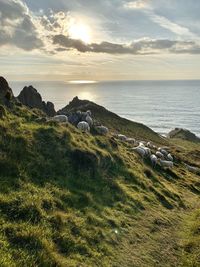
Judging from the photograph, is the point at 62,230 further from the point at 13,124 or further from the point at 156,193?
the point at 156,193

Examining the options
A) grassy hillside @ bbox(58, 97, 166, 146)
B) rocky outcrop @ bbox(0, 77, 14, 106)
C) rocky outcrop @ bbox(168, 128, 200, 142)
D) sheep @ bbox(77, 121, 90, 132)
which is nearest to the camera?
rocky outcrop @ bbox(0, 77, 14, 106)

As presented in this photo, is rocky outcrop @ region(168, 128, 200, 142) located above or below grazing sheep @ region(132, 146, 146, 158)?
below

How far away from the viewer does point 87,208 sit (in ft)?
66.2

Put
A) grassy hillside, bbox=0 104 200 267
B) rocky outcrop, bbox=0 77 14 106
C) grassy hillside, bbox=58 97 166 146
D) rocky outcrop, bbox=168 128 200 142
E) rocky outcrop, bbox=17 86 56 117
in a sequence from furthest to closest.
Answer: rocky outcrop, bbox=168 128 200 142, grassy hillside, bbox=58 97 166 146, rocky outcrop, bbox=17 86 56 117, rocky outcrop, bbox=0 77 14 106, grassy hillside, bbox=0 104 200 267

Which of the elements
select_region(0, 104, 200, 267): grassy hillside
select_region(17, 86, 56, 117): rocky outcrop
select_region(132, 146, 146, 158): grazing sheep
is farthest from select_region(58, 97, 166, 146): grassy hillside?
select_region(0, 104, 200, 267): grassy hillside

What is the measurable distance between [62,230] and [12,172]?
5.02 m

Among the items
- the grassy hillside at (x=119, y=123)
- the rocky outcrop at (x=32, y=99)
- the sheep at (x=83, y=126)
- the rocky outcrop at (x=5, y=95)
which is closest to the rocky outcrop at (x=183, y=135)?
the grassy hillside at (x=119, y=123)

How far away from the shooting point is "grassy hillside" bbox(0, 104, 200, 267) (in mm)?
15016

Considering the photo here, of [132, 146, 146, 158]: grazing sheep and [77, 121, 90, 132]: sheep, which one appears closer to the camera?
[77, 121, 90, 132]: sheep

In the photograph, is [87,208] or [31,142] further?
[31,142]

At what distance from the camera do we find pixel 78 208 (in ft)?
65.2

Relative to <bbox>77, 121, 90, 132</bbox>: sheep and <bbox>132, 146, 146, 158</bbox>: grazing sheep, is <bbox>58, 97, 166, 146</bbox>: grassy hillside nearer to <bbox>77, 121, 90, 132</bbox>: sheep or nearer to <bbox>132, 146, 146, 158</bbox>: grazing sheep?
<bbox>132, 146, 146, 158</bbox>: grazing sheep

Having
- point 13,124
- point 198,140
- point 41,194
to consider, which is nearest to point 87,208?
point 41,194

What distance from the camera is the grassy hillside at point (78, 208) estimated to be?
49.3ft
